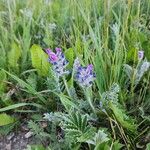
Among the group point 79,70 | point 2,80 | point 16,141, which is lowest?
point 16,141

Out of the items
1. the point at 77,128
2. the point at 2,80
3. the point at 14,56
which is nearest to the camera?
the point at 77,128

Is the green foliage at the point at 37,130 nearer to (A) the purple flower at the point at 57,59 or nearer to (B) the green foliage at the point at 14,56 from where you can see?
(A) the purple flower at the point at 57,59

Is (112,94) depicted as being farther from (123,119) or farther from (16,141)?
(16,141)

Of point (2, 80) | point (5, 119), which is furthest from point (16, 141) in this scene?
point (2, 80)

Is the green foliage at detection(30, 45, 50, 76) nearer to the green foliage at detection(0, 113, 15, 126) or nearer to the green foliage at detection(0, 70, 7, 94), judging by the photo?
the green foliage at detection(0, 70, 7, 94)

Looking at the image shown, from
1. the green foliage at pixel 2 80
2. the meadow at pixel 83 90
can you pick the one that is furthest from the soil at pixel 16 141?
the green foliage at pixel 2 80

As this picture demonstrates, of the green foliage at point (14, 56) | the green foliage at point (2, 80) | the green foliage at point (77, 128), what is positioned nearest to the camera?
the green foliage at point (77, 128)

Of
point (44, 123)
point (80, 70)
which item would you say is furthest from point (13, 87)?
point (80, 70)

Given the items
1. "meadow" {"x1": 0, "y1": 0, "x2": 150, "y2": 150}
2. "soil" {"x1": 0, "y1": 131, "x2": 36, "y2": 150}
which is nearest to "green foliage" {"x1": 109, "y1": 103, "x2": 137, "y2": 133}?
"meadow" {"x1": 0, "y1": 0, "x2": 150, "y2": 150}

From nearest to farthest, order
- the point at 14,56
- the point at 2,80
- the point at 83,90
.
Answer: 1. the point at 83,90
2. the point at 2,80
3. the point at 14,56
